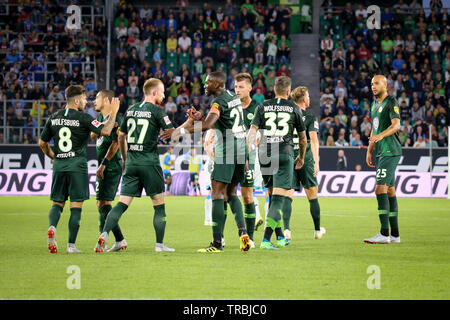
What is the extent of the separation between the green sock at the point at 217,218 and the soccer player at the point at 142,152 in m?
0.68

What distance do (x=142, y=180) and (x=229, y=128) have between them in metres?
1.37

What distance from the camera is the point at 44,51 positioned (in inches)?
1244

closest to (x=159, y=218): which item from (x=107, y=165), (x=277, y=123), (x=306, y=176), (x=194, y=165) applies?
(x=107, y=165)

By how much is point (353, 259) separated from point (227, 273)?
211 centimetres

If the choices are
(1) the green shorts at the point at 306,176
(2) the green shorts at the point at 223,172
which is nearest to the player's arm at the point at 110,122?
(2) the green shorts at the point at 223,172

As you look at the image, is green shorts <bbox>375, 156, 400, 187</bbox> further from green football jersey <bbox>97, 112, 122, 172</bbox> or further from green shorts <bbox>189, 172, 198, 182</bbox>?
green shorts <bbox>189, 172, 198, 182</bbox>

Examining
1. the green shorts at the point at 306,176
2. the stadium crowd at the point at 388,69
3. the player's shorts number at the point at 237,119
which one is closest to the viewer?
the player's shorts number at the point at 237,119

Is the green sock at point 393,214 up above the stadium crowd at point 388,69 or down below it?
below

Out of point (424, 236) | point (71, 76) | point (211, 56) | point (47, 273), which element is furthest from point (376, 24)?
point (47, 273)

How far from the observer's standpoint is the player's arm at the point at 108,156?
33.8 ft

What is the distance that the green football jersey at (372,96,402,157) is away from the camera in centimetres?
1144

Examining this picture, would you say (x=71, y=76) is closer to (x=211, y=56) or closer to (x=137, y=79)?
(x=137, y=79)

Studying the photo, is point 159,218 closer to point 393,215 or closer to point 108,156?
point 108,156

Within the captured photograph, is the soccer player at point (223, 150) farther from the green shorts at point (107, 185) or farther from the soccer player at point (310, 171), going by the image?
the soccer player at point (310, 171)
